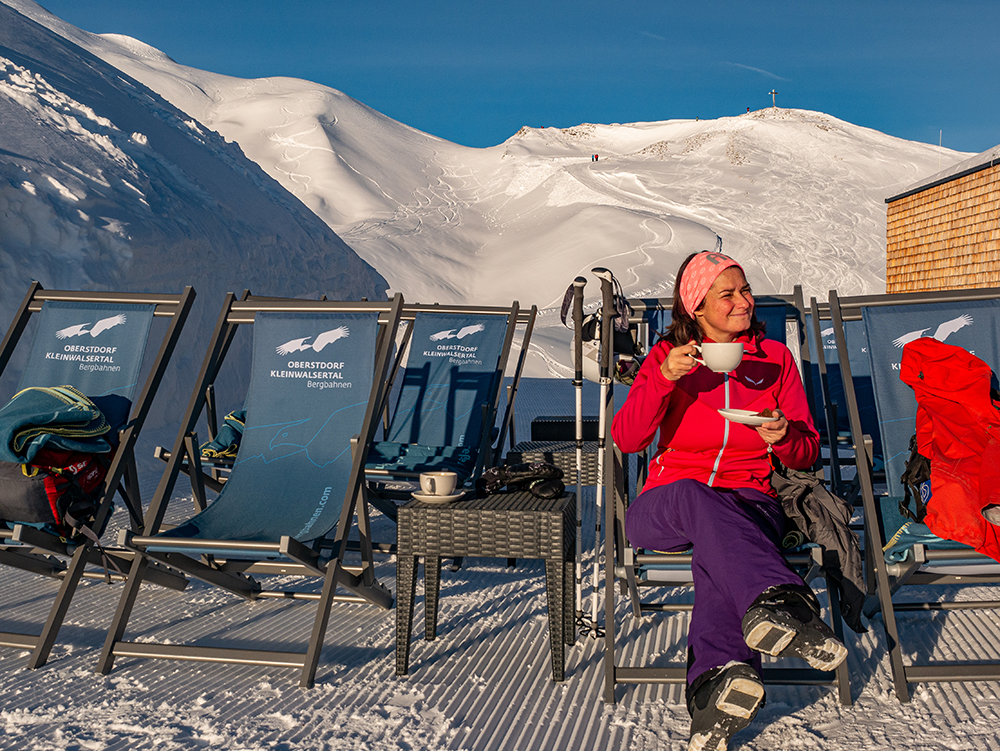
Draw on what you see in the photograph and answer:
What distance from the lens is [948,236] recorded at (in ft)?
38.2

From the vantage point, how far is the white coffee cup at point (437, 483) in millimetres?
2634

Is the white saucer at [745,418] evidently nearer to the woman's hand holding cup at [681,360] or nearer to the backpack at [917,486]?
the woman's hand holding cup at [681,360]

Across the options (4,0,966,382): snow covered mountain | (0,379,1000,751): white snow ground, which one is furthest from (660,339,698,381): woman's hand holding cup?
(4,0,966,382): snow covered mountain

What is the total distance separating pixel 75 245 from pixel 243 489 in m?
5.42

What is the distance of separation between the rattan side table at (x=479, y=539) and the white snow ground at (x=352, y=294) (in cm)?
24

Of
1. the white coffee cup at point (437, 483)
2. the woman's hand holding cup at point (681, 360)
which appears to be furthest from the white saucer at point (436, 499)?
the woman's hand holding cup at point (681, 360)

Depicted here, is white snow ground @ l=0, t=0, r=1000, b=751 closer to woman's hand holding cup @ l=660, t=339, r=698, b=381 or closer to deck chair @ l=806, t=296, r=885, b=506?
deck chair @ l=806, t=296, r=885, b=506

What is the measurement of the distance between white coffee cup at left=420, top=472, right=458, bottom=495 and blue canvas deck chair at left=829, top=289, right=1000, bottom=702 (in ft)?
4.33

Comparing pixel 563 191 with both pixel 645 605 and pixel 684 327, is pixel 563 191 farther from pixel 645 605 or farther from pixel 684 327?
pixel 645 605

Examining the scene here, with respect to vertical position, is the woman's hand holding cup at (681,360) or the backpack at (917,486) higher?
the woman's hand holding cup at (681,360)

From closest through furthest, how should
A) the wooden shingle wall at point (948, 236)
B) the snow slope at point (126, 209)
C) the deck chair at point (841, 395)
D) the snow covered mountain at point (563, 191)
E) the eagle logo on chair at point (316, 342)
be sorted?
1. the deck chair at point (841, 395)
2. the eagle logo on chair at point (316, 342)
3. the snow slope at point (126, 209)
4. the wooden shingle wall at point (948, 236)
5. the snow covered mountain at point (563, 191)

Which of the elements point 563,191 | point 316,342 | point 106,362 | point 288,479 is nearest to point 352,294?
point 106,362

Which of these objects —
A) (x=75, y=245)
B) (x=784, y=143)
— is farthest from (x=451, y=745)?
(x=784, y=143)

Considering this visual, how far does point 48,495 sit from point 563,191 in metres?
30.5
